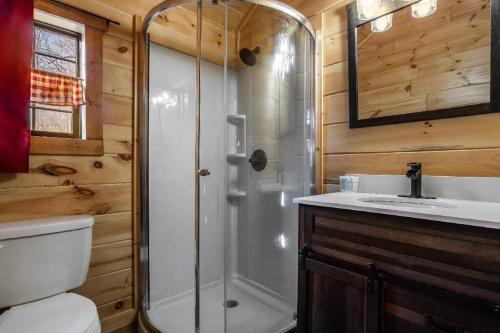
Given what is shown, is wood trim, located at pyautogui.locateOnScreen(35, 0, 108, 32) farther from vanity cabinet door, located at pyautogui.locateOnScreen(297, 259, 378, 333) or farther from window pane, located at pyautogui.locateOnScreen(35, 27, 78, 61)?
vanity cabinet door, located at pyautogui.locateOnScreen(297, 259, 378, 333)

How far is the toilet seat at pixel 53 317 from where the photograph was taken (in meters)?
0.93

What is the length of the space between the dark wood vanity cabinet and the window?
1.32m

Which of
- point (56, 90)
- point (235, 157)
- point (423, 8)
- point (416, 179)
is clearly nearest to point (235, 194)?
point (235, 157)

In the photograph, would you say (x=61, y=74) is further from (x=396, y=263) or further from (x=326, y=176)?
(x=396, y=263)

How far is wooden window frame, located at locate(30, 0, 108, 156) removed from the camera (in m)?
1.37

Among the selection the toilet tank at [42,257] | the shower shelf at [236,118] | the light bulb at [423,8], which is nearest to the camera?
the toilet tank at [42,257]

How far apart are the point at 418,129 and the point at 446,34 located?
43 cm

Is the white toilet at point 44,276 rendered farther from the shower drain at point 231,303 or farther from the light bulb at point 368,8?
the light bulb at point 368,8

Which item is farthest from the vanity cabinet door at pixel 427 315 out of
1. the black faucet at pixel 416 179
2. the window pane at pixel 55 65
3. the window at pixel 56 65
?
the window pane at pixel 55 65

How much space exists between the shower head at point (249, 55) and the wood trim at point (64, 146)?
39.8 inches

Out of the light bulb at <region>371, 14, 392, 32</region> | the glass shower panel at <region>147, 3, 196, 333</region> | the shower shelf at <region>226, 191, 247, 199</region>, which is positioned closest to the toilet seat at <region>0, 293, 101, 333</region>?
the glass shower panel at <region>147, 3, 196, 333</region>

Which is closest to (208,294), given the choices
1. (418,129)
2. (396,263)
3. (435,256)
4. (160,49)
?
(396,263)

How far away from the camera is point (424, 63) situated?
1.25m

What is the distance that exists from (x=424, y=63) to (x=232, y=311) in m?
1.68
